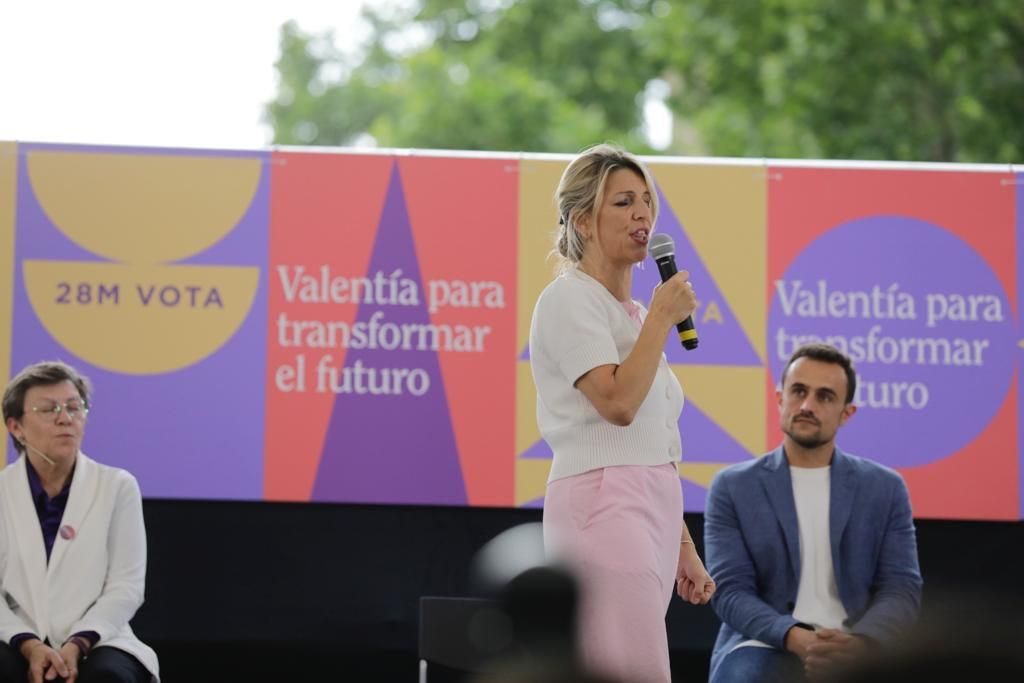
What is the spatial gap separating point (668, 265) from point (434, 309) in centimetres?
204

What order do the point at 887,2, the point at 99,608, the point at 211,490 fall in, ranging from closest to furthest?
the point at 99,608 → the point at 211,490 → the point at 887,2

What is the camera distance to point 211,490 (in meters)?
4.85

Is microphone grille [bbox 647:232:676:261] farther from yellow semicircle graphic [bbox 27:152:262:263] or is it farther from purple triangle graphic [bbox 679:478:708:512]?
yellow semicircle graphic [bbox 27:152:262:263]

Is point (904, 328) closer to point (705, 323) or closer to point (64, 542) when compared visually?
point (705, 323)

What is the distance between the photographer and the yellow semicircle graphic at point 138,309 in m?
4.84

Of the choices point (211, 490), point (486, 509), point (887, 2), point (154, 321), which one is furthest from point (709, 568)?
point (887, 2)

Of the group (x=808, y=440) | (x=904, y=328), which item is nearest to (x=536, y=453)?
(x=808, y=440)

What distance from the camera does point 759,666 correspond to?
3854 millimetres

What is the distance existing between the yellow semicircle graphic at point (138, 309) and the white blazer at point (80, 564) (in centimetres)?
78

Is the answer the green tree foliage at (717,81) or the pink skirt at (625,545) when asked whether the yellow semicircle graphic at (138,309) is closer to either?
the pink skirt at (625,545)

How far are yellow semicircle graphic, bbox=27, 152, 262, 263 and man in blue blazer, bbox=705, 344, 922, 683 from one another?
2.13 metres

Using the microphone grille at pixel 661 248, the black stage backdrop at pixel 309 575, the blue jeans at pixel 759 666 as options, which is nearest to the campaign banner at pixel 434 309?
the black stage backdrop at pixel 309 575

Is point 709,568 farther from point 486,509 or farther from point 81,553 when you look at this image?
point 81,553

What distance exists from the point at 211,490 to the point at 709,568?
1.89m
